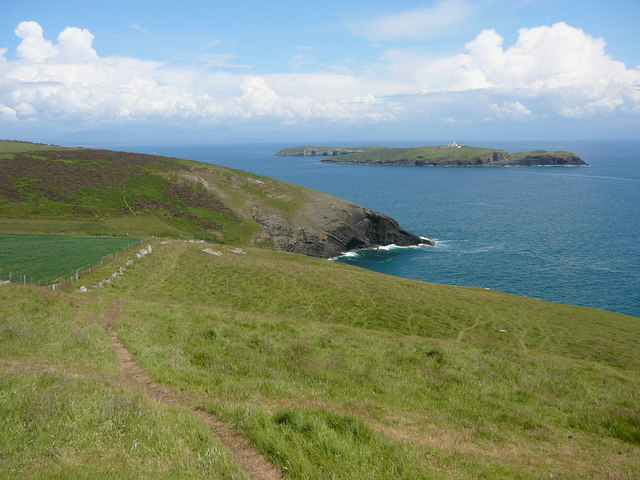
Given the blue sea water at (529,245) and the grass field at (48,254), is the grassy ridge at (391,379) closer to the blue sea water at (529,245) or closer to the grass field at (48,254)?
the grass field at (48,254)

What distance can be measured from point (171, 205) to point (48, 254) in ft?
169

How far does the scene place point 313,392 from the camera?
16.1 metres

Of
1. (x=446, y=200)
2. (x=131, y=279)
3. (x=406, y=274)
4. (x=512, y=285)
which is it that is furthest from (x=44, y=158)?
(x=446, y=200)

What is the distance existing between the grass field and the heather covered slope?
1411 cm

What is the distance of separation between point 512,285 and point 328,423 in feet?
228

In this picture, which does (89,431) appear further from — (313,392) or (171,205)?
(171,205)

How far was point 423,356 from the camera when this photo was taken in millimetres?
24109

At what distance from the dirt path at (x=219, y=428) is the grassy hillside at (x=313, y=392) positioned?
0.93 feet

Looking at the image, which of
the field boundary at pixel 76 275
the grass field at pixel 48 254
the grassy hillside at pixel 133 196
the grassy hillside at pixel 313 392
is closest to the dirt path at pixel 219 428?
the grassy hillside at pixel 313 392

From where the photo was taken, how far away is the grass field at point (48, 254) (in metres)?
37.8

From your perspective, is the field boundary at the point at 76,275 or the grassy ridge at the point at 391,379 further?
the field boundary at the point at 76,275

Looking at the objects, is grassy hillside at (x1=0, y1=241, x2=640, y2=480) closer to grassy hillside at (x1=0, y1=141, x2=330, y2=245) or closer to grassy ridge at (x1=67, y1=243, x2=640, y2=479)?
grassy ridge at (x1=67, y1=243, x2=640, y2=479)

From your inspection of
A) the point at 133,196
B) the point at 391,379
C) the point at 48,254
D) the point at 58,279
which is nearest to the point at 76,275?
the point at 58,279

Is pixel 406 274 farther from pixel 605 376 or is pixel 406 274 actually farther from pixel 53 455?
pixel 53 455
